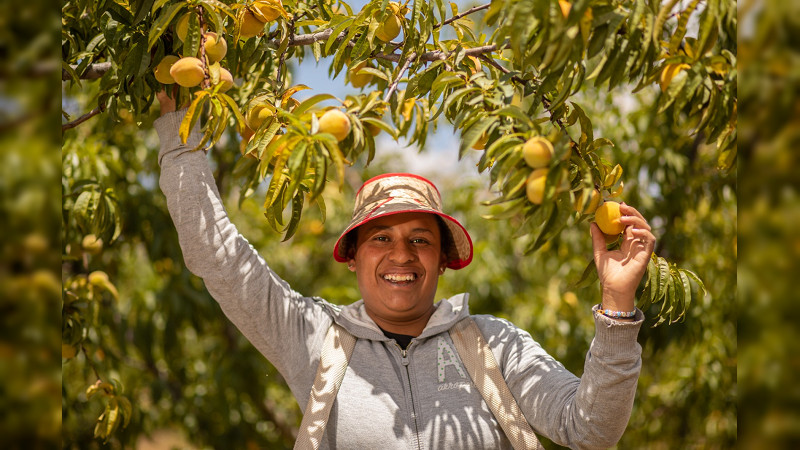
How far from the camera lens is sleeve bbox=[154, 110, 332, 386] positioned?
183 centimetres

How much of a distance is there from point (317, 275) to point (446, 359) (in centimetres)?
436

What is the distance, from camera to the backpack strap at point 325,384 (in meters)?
1.85

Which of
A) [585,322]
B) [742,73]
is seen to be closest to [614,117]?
[585,322]

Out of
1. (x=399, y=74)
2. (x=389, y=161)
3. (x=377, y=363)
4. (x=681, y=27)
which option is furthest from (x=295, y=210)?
(x=389, y=161)

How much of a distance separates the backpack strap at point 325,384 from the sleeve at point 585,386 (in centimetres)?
45

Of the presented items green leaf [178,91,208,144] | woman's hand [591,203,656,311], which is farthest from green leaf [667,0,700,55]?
green leaf [178,91,208,144]

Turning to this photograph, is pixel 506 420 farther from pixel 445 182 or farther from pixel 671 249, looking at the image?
pixel 445 182

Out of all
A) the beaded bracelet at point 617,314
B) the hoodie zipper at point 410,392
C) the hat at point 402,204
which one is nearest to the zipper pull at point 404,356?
the hoodie zipper at point 410,392

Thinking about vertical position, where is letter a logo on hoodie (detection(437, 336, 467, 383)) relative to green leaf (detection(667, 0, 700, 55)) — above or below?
below

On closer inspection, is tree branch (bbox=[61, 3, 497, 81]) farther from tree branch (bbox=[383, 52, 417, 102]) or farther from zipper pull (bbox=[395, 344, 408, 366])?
zipper pull (bbox=[395, 344, 408, 366])

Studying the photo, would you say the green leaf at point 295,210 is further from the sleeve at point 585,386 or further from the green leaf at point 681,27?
the green leaf at point 681,27

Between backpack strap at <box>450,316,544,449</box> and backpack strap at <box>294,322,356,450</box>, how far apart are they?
327 millimetres

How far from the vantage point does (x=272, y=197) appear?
150 cm

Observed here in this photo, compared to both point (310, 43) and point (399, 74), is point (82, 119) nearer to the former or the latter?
point (310, 43)
